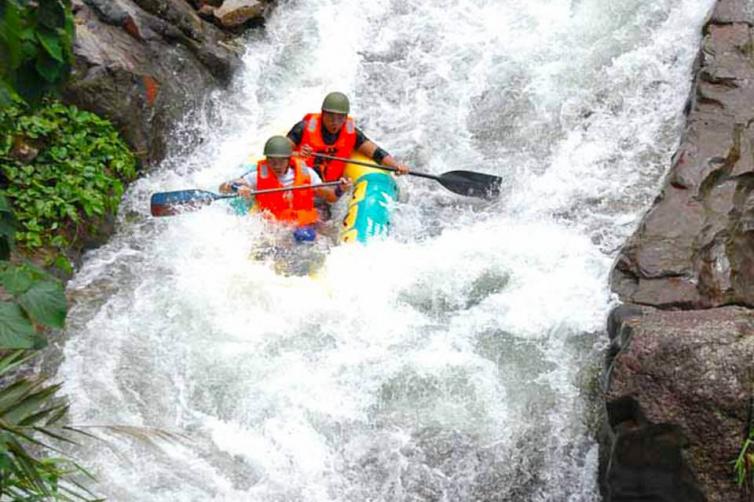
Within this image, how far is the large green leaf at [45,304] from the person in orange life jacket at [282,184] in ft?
14.2

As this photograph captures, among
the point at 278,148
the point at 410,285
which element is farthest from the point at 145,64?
the point at 410,285

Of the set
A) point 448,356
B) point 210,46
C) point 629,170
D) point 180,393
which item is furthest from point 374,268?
point 210,46

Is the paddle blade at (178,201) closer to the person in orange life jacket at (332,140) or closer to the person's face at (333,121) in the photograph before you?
the person in orange life jacket at (332,140)

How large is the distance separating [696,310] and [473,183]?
7.74ft

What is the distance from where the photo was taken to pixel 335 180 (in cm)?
756

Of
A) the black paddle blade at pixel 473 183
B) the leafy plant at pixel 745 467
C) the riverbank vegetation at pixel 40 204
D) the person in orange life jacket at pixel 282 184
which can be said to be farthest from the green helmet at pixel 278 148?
the leafy plant at pixel 745 467

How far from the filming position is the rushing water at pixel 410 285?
512 centimetres

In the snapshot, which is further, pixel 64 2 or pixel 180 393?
pixel 180 393

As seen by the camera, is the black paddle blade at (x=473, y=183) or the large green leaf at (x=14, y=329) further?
the black paddle blade at (x=473, y=183)

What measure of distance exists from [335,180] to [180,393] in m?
2.62

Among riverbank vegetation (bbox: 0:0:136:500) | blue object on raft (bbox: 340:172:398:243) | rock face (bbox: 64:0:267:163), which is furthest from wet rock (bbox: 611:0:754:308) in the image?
rock face (bbox: 64:0:267:163)

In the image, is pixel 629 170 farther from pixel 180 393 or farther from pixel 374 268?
pixel 180 393

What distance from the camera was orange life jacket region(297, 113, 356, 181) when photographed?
7.45 m

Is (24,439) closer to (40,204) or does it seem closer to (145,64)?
(40,204)
